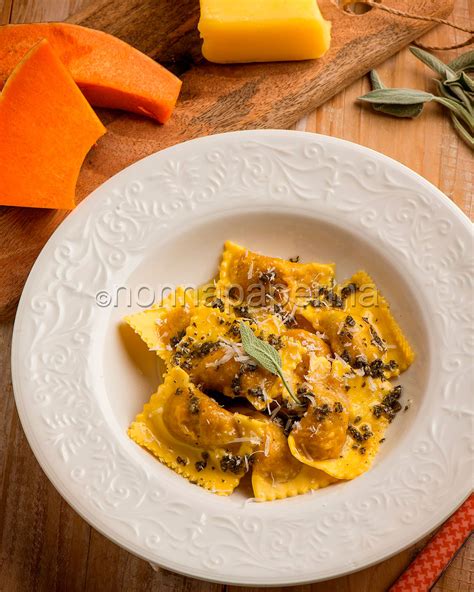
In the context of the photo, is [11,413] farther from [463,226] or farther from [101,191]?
[463,226]

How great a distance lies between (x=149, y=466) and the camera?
12.2ft

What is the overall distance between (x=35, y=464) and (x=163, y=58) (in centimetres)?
257

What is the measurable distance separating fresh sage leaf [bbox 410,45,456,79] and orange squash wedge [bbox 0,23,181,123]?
1568mm

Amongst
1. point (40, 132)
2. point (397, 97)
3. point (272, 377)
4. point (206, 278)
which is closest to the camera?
point (272, 377)

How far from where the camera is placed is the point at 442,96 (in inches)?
195

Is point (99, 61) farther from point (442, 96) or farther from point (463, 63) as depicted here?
point (463, 63)

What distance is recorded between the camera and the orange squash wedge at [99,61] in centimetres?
459

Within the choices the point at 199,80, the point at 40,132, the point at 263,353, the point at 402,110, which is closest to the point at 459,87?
the point at 402,110

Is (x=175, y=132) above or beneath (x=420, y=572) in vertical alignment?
above

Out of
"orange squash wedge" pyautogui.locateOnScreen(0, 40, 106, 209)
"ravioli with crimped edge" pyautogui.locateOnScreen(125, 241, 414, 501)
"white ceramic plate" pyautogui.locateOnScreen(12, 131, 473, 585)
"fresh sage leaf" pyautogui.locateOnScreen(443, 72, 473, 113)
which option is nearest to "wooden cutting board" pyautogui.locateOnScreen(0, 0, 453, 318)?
"orange squash wedge" pyautogui.locateOnScreen(0, 40, 106, 209)

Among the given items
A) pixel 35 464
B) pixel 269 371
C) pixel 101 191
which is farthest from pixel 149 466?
pixel 101 191

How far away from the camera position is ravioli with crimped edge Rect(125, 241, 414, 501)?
3775 millimetres

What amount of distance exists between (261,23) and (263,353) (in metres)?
2.05

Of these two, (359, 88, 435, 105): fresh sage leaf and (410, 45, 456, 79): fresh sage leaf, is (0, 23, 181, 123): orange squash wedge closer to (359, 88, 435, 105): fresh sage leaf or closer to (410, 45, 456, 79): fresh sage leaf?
(359, 88, 435, 105): fresh sage leaf
